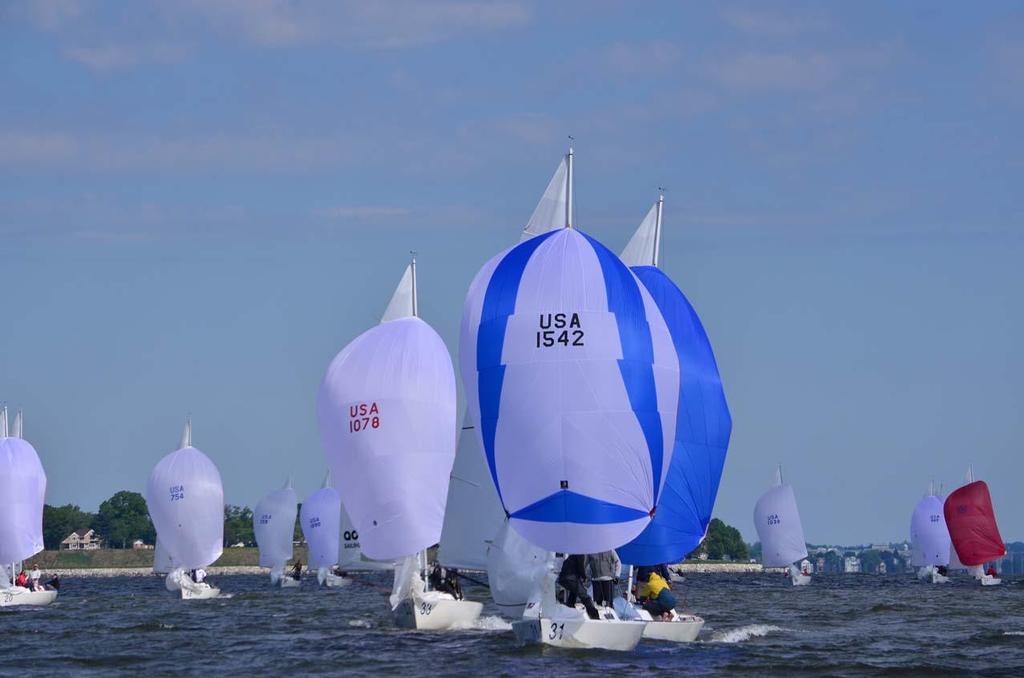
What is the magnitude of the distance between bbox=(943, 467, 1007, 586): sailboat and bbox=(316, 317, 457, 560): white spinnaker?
2165 inches

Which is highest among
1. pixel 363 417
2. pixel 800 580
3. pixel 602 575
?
pixel 363 417

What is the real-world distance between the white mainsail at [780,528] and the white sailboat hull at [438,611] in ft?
203

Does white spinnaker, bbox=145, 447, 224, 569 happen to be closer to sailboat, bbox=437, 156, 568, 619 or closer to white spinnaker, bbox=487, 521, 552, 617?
sailboat, bbox=437, 156, 568, 619

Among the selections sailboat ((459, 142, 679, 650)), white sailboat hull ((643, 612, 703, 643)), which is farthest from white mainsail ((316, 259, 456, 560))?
sailboat ((459, 142, 679, 650))

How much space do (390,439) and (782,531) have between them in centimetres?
6503

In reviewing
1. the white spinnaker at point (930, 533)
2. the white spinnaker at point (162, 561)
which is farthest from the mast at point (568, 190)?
the white spinnaker at point (930, 533)

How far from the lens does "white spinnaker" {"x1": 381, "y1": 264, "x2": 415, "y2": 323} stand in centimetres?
4669

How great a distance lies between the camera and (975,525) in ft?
300

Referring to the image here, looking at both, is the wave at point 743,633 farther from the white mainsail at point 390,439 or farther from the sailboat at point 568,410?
the sailboat at point 568,410

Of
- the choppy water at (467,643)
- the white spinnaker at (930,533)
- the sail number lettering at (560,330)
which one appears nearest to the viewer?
the sail number lettering at (560,330)

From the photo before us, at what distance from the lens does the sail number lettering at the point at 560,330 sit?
34062mm

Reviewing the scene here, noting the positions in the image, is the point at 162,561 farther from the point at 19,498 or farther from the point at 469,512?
the point at 469,512

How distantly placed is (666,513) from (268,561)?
5940 cm

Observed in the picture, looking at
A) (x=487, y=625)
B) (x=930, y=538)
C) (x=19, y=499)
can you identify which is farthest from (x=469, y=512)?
(x=930, y=538)
